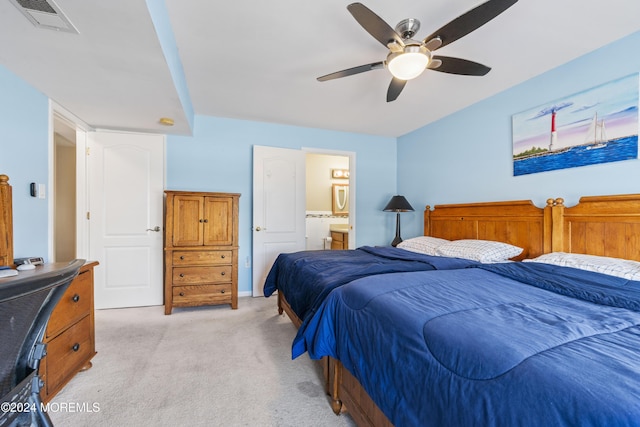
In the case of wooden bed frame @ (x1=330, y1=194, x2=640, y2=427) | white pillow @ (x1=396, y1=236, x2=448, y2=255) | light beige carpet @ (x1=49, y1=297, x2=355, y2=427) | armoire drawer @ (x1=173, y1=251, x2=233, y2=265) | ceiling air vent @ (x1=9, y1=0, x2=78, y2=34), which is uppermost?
ceiling air vent @ (x1=9, y1=0, x2=78, y2=34)

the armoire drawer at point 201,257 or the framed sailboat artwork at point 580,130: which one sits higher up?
the framed sailboat artwork at point 580,130

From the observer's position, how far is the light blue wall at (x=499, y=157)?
6.71 ft

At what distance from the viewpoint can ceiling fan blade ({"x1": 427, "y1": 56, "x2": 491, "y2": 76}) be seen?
1.85 m

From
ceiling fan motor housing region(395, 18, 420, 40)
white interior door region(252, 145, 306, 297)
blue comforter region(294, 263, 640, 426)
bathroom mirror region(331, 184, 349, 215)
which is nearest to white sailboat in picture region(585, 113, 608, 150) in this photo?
blue comforter region(294, 263, 640, 426)

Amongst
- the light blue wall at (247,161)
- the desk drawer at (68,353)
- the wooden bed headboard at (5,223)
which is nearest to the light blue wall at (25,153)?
the wooden bed headboard at (5,223)

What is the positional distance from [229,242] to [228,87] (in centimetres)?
169

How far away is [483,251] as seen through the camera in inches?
97.0

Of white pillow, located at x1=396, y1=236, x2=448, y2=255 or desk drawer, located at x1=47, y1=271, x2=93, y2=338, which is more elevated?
white pillow, located at x1=396, y1=236, x2=448, y2=255

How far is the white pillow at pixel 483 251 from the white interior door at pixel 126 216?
3.38m

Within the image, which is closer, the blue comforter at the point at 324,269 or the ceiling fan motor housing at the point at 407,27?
the ceiling fan motor housing at the point at 407,27

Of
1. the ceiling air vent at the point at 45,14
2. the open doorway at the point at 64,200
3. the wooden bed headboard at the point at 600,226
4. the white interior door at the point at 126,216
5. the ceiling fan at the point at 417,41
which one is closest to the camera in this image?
the ceiling air vent at the point at 45,14

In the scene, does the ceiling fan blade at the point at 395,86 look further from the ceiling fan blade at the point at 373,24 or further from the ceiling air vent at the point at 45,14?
the ceiling air vent at the point at 45,14

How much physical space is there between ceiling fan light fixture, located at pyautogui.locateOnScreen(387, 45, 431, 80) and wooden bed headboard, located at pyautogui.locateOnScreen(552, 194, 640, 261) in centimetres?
167

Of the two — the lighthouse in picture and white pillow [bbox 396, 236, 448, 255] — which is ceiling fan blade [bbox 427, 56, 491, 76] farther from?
white pillow [bbox 396, 236, 448, 255]
